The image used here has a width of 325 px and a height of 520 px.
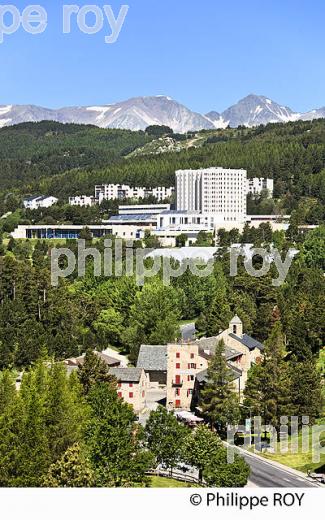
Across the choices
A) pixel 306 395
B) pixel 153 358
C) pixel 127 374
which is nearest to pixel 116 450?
pixel 306 395

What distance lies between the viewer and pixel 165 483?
27234 millimetres

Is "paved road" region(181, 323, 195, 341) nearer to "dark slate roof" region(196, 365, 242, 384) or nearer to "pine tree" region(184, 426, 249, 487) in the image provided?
"dark slate roof" region(196, 365, 242, 384)

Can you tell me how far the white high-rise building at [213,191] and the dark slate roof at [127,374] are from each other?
60900 millimetres

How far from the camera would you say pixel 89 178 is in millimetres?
114312

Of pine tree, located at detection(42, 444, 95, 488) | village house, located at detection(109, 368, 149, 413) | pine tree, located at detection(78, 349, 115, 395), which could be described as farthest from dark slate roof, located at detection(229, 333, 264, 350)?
pine tree, located at detection(42, 444, 95, 488)

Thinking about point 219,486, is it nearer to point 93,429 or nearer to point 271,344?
point 93,429

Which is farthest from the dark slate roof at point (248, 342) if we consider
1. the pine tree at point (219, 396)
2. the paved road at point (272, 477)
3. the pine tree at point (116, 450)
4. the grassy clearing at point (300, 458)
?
the pine tree at point (116, 450)

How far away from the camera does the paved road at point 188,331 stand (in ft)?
162

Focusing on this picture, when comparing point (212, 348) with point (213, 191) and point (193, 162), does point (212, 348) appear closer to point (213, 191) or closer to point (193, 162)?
point (213, 191)

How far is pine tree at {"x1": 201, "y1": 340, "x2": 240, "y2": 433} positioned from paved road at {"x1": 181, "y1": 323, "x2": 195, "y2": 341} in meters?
13.8

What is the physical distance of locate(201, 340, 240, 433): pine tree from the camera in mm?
33000
